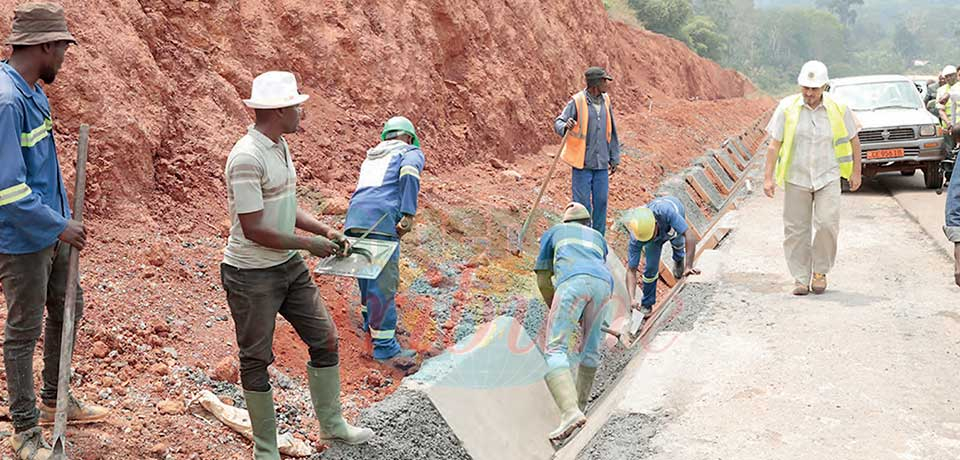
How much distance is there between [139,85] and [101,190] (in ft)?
4.59

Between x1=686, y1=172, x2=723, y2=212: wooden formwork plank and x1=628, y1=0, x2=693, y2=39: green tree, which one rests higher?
x1=628, y1=0, x2=693, y2=39: green tree

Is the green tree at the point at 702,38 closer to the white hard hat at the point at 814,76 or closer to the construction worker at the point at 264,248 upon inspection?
the white hard hat at the point at 814,76

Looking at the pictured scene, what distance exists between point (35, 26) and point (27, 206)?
0.90 meters

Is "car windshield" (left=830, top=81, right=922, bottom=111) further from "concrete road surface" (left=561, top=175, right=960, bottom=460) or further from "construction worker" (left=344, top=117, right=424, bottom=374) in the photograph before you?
"construction worker" (left=344, top=117, right=424, bottom=374)

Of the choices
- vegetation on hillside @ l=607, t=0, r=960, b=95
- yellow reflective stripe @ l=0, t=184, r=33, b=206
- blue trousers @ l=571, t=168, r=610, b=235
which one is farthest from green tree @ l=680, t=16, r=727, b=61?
yellow reflective stripe @ l=0, t=184, r=33, b=206

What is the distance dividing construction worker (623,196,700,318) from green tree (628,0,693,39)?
44.3 metres

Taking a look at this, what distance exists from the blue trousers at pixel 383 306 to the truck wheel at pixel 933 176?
1140 cm

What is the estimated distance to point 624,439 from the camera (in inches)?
210

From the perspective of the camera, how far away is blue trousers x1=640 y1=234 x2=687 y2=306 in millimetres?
8500

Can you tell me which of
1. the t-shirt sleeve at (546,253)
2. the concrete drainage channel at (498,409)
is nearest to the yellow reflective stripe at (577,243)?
the t-shirt sleeve at (546,253)

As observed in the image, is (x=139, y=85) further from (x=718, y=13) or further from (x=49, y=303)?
(x=718, y=13)

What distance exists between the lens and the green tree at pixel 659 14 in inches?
2019

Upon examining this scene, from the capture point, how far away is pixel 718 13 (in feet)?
299

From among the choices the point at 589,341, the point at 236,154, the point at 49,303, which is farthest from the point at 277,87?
the point at 589,341
